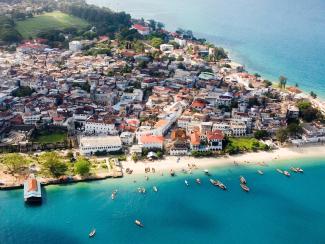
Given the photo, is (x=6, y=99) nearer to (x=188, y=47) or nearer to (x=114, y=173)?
(x=114, y=173)

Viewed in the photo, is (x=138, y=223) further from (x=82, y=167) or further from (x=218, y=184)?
(x=218, y=184)

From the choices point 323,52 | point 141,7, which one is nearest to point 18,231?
point 323,52

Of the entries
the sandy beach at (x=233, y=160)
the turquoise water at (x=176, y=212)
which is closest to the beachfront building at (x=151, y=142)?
the sandy beach at (x=233, y=160)

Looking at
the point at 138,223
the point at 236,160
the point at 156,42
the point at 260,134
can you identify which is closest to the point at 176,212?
the point at 138,223

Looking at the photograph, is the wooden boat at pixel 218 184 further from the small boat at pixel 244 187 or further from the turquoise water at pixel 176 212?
the small boat at pixel 244 187

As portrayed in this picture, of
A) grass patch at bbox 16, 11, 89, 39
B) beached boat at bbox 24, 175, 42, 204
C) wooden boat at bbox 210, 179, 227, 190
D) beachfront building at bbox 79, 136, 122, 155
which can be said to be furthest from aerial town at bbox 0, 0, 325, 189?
grass patch at bbox 16, 11, 89, 39

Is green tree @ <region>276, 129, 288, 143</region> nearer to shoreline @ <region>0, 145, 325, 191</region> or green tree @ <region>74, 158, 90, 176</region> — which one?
shoreline @ <region>0, 145, 325, 191</region>
